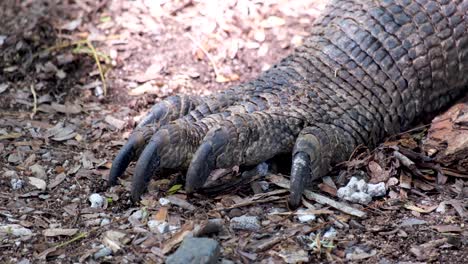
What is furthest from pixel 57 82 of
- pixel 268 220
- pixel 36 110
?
pixel 268 220

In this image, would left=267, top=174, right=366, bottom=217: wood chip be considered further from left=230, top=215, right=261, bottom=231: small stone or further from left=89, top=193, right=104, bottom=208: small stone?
left=89, top=193, right=104, bottom=208: small stone

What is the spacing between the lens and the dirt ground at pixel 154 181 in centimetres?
307

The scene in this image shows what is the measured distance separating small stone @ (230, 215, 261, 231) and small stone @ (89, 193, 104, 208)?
63 centimetres

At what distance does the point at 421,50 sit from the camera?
155 inches

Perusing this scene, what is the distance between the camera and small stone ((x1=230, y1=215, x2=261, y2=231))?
3164 millimetres

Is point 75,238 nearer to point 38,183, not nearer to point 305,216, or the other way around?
point 38,183

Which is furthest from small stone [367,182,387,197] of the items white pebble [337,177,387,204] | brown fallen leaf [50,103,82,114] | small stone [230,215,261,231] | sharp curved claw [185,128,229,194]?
brown fallen leaf [50,103,82,114]

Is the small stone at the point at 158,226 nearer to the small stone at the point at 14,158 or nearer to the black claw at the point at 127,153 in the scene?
the black claw at the point at 127,153

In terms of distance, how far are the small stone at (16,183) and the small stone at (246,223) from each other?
1097 millimetres

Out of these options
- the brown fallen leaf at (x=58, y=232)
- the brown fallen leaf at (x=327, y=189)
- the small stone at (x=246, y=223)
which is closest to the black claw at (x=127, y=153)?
the brown fallen leaf at (x=58, y=232)

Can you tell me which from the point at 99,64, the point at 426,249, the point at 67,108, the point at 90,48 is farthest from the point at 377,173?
the point at 90,48

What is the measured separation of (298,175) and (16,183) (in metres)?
1.37

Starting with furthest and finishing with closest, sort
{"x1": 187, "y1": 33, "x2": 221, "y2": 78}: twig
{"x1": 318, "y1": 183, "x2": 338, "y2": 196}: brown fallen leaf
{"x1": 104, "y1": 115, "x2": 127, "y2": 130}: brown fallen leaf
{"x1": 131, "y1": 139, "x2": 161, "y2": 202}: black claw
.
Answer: {"x1": 187, "y1": 33, "x2": 221, "y2": 78}: twig, {"x1": 104, "y1": 115, "x2": 127, "y2": 130}: brown fallen leaf, {"x1": 318, "y1": 183, "x2": 338, "y2": 196}: brown fallen leaf, {"x1": 131, "y1": 139, "x2": 161, "y2": 202}: black claw

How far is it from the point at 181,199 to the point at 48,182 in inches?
29.3
